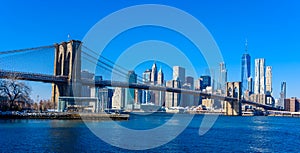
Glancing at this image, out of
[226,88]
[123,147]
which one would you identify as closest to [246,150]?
[123,147]

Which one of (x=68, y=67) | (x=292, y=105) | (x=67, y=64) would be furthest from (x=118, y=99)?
(x=292, y=105)

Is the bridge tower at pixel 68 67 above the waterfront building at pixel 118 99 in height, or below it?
above

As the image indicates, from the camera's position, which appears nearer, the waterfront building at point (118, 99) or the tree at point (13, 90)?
the tree at point (13, 90)

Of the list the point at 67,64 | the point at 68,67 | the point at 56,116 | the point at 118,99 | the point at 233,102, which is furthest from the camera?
the point at 118,99

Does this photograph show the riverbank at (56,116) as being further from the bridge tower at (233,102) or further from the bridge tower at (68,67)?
the bridge tower at (233,102)

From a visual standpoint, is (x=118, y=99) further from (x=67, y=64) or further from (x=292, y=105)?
(x=292, y=105)

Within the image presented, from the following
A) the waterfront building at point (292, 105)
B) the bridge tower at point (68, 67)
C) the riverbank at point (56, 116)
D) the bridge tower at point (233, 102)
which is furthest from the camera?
the waterfront building at point (292, 105)

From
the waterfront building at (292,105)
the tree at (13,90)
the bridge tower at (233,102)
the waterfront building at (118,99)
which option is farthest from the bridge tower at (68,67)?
the waterfront building at (292,105)
